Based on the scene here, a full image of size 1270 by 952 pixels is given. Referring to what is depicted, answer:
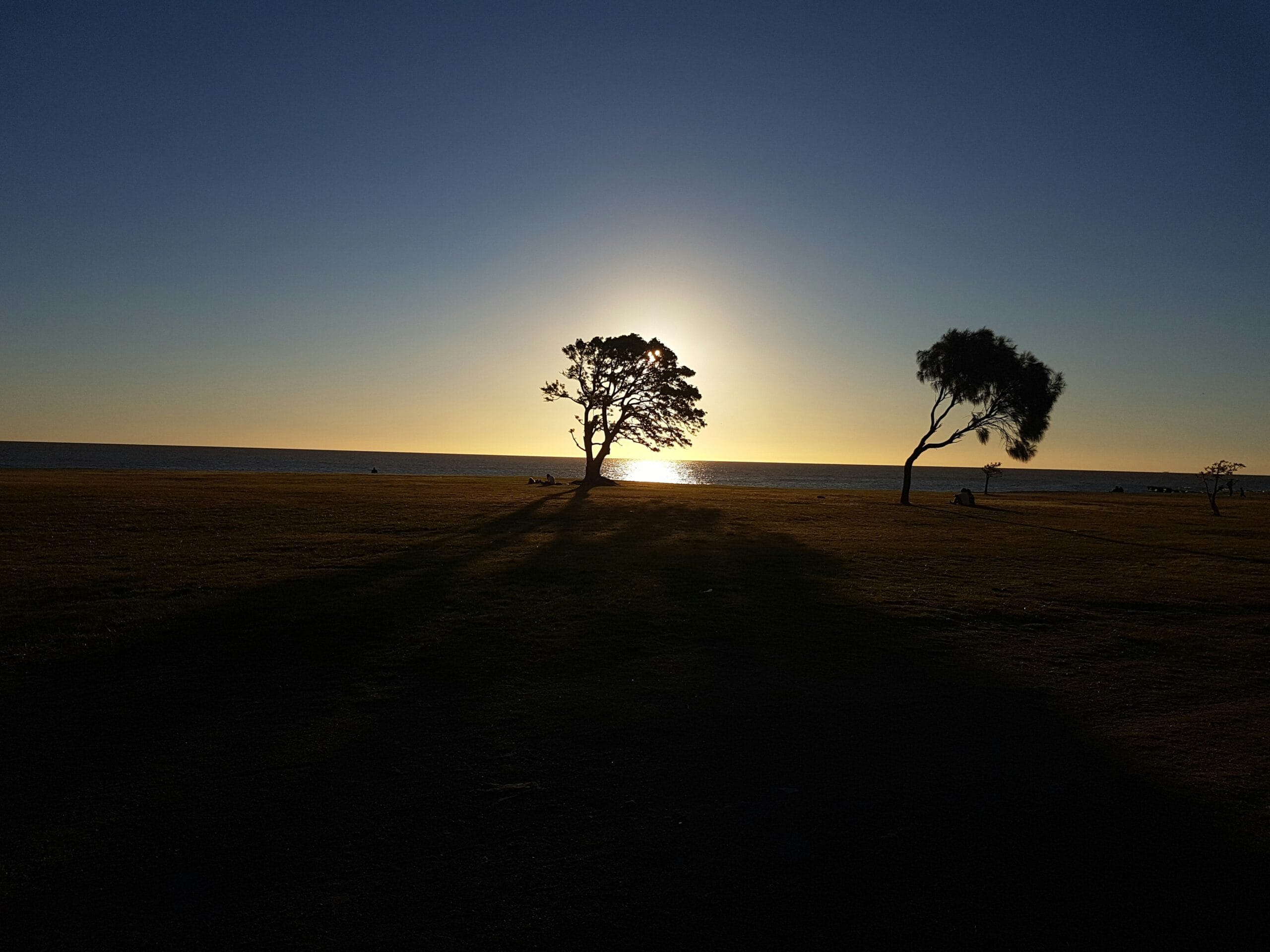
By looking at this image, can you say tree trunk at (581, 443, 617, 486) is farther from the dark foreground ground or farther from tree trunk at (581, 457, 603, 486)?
the dark foreground ground

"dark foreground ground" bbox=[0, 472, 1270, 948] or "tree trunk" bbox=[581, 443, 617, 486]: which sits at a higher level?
"tree trunk" bbox=[581, 443, 617, 486]

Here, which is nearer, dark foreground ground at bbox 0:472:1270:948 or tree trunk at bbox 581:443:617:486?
dark foreground ground at bbox 0:472:1270:948

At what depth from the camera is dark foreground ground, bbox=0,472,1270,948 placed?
16.7 ft

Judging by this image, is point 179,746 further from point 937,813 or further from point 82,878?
point 937,813

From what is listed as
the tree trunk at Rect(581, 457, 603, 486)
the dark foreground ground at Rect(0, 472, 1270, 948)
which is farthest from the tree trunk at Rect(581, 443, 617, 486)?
the dark foreground ground at Rect(0, 472, 1270, 948)

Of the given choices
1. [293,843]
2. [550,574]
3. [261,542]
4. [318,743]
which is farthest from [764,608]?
[261,542]

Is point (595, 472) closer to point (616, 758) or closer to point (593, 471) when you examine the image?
point (593, 471)

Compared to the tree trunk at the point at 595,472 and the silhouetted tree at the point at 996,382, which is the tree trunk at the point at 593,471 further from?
the silhouetted tree at the point at 996,382

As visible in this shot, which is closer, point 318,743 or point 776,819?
point 776,819

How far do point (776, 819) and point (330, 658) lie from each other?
726 centimetres

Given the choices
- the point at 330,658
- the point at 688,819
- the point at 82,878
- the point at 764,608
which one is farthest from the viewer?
the point at 764,608

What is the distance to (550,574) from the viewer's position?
17219 mm

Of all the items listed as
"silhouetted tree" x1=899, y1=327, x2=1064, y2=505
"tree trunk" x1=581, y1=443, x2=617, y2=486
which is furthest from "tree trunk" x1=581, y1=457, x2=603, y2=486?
"silhouetted tree" x1=899, y1=327, x2=1064, y2=505

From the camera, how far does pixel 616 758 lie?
7461 mm
